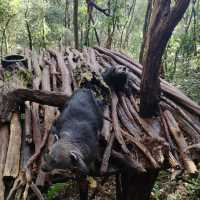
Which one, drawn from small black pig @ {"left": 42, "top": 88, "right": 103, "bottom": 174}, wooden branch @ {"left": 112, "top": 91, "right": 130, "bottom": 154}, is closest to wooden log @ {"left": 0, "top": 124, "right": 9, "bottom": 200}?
small black pig @ {"left": 42, "top": 88, "right": 103, "bottom": 174}

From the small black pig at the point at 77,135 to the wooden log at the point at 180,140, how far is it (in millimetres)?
1108

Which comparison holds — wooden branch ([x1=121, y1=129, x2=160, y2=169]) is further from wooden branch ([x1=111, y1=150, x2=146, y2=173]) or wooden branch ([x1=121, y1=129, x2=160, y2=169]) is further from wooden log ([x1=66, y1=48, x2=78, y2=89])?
wooden log ([x1=66, y1=48, x2=78, y2=89])

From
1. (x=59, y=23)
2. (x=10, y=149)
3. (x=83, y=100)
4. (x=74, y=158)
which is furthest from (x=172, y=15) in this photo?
(x=59, y=23)

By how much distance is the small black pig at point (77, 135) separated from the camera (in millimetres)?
3574

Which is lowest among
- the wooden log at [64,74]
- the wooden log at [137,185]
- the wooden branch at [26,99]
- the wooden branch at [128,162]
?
the wooden log at [137,185]

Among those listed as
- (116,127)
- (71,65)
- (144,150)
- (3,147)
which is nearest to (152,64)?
(116,127)

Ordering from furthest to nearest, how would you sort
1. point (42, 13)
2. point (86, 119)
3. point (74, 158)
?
point (42, 13) < point (86, 119) < point (74, 158)

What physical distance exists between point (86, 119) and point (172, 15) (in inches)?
68.2

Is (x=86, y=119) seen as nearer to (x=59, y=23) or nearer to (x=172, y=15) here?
(x=172, y=15)

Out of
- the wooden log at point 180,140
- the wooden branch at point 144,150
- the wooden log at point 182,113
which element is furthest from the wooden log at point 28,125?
the wooden log at point 182,113

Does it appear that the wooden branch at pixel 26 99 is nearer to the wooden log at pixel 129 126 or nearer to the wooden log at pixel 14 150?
the wooden log at pixel 14 150

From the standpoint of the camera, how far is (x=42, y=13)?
19.8 metres

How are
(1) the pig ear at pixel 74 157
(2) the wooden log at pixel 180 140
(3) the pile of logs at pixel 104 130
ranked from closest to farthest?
(1) the pig ear at pixel 74 157 → (3) the pile of logs at pixel 104 130 → (2) the wooden log at pixel 180 140

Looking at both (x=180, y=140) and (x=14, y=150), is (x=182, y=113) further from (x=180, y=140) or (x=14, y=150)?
(x=14, y=150)
